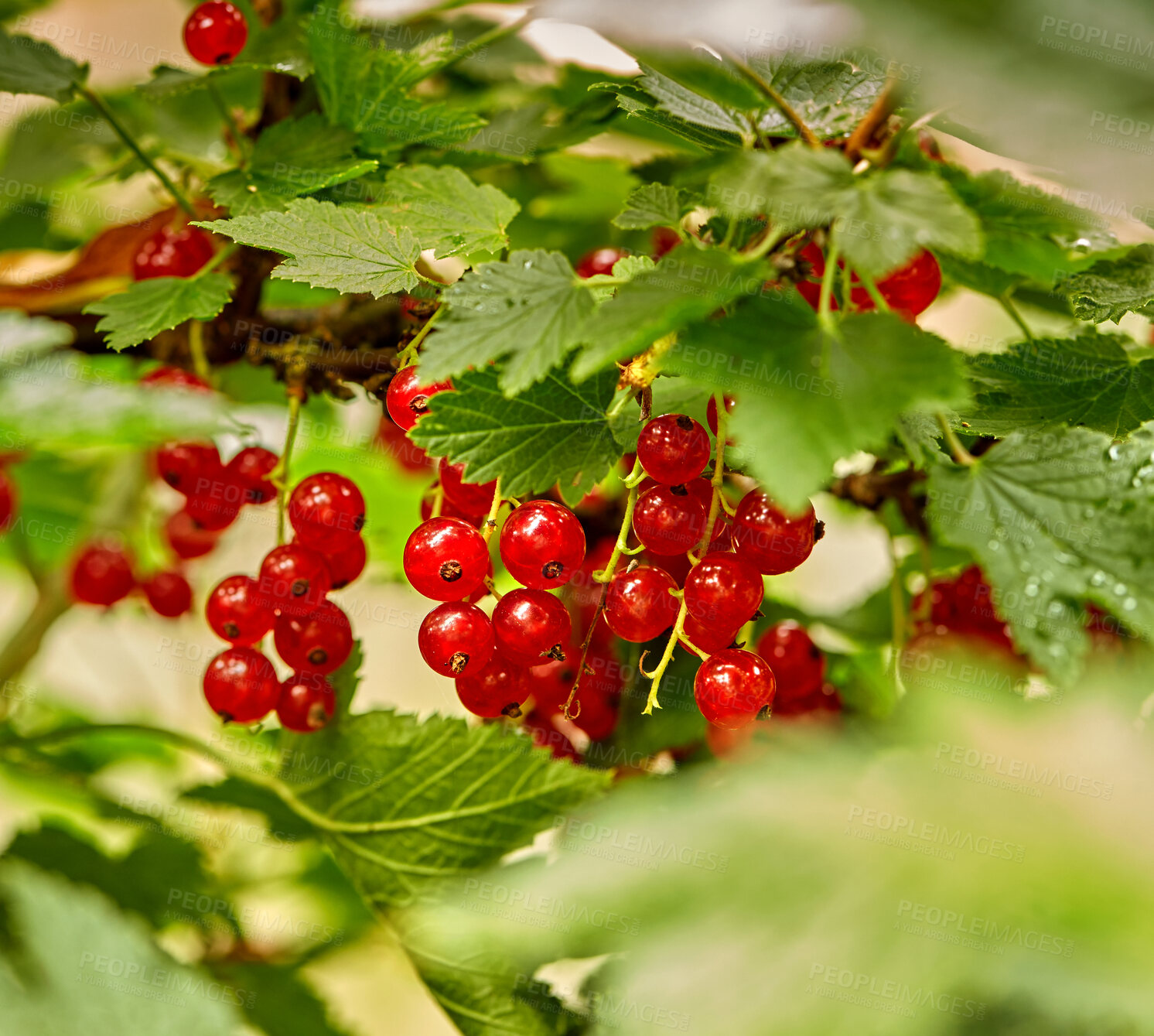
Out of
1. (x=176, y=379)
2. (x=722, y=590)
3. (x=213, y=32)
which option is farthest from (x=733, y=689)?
(x=213, y=32)

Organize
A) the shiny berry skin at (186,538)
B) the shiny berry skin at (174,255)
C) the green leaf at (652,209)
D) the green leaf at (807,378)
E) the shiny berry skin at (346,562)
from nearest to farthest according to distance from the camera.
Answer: the green leaf at (807,378) → the green leaf at (652,209) → the shiny berry skin at (346,562) → the shiny berry skin at (174,255) → the shiny berry skin at (186,538)

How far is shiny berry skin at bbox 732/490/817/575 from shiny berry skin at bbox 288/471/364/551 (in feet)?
0.63

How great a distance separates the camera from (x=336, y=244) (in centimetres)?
41

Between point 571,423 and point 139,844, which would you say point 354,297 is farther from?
point 139,844

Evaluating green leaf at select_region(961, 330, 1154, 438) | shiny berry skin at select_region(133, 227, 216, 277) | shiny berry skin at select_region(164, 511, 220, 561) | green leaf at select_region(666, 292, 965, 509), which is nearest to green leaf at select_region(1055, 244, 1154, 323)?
green leaf at select_region(961, 330, 1154, 438)

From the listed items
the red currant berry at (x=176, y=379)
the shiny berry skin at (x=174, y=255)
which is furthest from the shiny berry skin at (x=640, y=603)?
the shiny berry skin at (x=174, y=255)

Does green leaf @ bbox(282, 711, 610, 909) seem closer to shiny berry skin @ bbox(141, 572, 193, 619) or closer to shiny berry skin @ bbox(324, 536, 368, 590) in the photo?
shiny berry skin @ bbox(324, 536, 368, 590)

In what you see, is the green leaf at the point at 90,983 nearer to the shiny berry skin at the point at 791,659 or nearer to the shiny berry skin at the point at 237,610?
the shiny berry skin at the point at 237,610

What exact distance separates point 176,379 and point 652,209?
30 centimetres

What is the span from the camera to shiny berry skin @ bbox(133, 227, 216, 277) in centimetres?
59

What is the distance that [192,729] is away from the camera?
1248 millimetres

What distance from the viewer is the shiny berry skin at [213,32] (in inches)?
23.0

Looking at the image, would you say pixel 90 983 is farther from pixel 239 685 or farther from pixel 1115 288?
pixel 1115 288

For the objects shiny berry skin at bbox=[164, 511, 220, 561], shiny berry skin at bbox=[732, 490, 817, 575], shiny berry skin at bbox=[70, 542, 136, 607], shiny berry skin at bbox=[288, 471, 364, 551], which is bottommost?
shiny berry skin at bbox=[70, 542, 136, 607]
